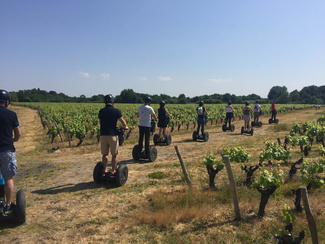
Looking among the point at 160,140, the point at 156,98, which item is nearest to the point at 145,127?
the point at 160,140

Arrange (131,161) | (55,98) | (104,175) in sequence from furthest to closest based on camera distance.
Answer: (55,98) < (131,161) < (104,175)

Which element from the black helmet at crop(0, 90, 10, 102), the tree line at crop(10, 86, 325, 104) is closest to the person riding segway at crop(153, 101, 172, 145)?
the black helmet at crop(0, 90, 10, 102)

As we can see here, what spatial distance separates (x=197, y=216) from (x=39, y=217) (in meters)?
2.86

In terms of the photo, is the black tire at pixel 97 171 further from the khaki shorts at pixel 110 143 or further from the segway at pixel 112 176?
the khaki shorts at pixel 110 143

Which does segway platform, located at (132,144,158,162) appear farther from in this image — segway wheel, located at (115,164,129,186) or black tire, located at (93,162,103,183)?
black tire, located at (93,162,103,183)

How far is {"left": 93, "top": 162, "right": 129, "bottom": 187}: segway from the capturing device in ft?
Result: 18.3

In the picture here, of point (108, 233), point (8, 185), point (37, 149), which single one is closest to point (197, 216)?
point (108, 233)

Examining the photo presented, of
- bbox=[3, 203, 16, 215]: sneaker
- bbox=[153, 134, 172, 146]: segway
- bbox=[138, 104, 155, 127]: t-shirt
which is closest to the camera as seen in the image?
bbox=[3, 203, 16, 215]: sneaker

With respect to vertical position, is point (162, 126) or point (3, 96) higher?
point (3, 96)

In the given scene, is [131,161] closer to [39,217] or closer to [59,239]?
Answer: [39,217]

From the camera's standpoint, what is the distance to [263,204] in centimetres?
411

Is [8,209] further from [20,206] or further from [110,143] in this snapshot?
[110,143]

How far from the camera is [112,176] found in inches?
225

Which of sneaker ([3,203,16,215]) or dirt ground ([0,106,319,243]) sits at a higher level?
sneaker ([3,203,16,215])
